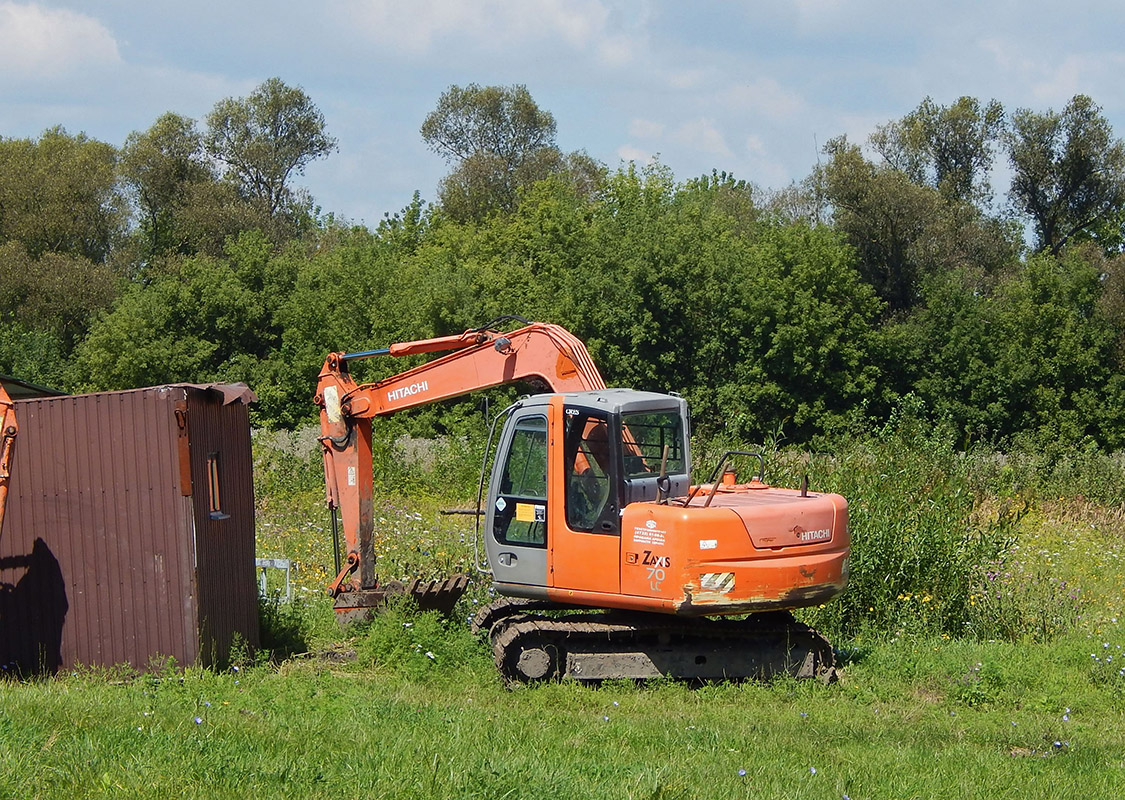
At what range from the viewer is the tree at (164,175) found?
48.2 meters

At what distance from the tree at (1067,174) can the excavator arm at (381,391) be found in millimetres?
38131

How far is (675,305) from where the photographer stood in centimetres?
3903

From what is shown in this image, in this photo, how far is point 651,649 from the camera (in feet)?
34.8

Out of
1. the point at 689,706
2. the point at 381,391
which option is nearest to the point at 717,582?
the point at 689,706

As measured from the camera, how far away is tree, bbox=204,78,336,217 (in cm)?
5312

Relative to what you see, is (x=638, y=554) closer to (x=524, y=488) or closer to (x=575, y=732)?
(x=524, y=488)

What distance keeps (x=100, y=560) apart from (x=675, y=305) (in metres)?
30.2

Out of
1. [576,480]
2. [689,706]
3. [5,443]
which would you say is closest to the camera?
[5,443]

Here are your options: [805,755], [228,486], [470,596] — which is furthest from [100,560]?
[805,755]

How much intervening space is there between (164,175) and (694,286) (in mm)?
23096

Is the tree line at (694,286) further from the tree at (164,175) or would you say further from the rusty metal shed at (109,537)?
the rusty metal shed at (109,537)

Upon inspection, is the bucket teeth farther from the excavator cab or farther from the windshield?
the windshield

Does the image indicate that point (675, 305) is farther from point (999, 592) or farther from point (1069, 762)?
point (1069, 762)

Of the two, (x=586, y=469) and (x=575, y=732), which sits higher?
(x=586, y=469)
